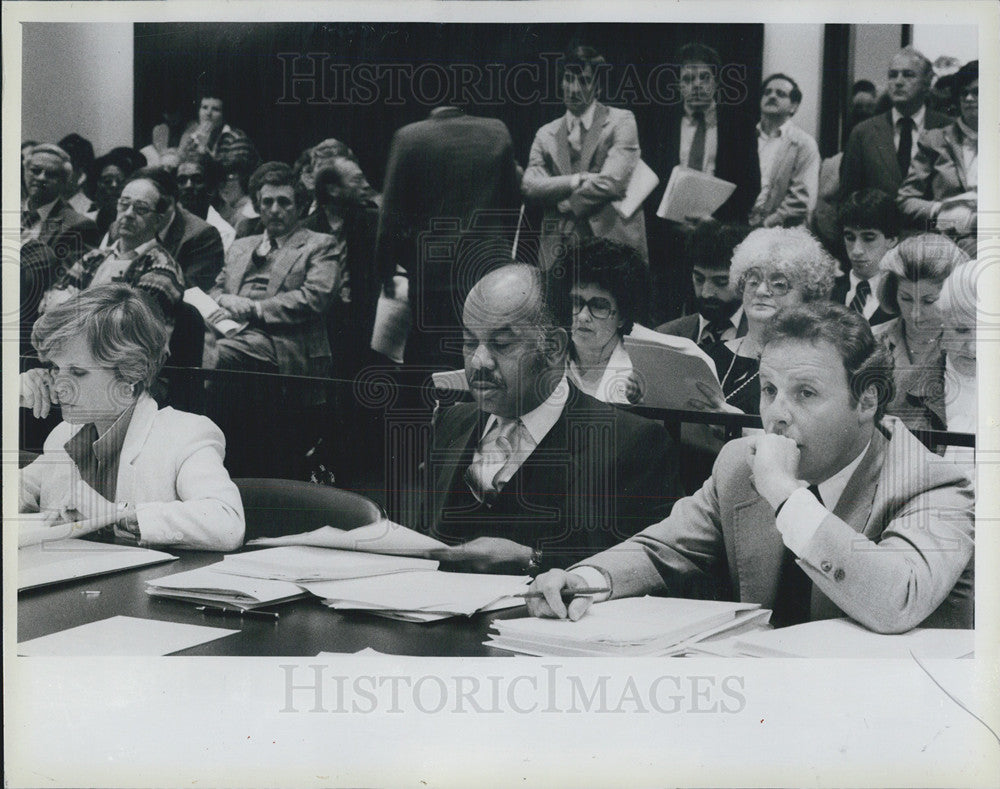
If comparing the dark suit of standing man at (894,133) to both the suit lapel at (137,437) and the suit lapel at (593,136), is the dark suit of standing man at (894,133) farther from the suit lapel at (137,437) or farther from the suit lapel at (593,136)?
the suit lapel at (137,437)

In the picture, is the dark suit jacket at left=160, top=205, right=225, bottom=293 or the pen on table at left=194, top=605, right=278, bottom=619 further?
the dark suit jacket at left=160, top=205, right=225, bottom=293

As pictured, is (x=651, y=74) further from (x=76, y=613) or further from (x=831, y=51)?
(x=76, y=613)

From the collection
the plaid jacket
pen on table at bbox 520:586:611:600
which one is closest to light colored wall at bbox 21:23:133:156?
the plaid jacket

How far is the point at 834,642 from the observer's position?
9.12 feet

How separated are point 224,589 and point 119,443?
537 mm

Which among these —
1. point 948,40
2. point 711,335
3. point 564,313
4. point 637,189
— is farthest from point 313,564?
point 948,40

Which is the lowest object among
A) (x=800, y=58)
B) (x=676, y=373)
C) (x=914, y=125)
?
(x=676, y=373)

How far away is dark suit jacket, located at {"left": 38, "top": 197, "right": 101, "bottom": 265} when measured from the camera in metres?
2.88

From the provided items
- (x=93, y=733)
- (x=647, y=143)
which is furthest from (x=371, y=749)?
(x=647, y=143)

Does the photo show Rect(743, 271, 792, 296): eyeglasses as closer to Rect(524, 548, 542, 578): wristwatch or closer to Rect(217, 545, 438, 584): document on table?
Rect(524, 548, 542, 578): wristwatch

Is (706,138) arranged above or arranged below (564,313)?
above

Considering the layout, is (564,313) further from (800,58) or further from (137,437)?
(137,437)

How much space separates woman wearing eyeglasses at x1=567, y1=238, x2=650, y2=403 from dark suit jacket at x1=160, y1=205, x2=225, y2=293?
3.33 ft

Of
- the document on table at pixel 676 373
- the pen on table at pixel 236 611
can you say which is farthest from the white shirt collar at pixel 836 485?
the pen on table at pixel 236 611
